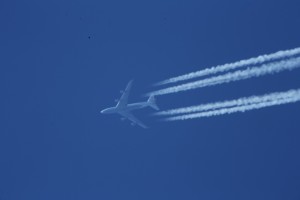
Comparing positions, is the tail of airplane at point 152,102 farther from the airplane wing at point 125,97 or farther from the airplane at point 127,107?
the airplane wing at point 125,97

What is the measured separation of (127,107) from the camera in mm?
34031

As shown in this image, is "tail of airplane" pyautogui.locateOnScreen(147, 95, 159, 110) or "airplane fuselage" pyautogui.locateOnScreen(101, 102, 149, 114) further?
"airplane fuselage" pyautogui.locateOnScreen(101, 102, 149, 114)

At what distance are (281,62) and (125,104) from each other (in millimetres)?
14411

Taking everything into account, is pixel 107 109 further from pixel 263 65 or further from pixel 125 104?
pixel 263 65

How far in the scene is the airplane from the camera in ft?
108

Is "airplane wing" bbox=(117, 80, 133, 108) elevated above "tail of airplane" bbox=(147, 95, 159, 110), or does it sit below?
above

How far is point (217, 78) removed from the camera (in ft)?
85.8

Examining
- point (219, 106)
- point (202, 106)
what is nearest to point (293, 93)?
point (219, 106)

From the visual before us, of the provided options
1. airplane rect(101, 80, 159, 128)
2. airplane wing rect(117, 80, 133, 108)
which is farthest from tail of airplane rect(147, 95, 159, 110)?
airplane wing rect(117, 80, 133, 108)

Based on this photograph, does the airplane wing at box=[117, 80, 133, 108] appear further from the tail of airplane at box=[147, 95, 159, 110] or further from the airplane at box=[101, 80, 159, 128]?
the tail of airplane at box=[147, 95, 159, 110]

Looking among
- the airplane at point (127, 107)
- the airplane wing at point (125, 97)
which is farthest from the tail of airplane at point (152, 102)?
the airplane wing at point (125, 97)

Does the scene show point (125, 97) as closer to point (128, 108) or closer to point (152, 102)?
point (128, 108)

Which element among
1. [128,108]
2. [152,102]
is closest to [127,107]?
[128,108]

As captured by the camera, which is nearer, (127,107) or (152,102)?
(152,102)
